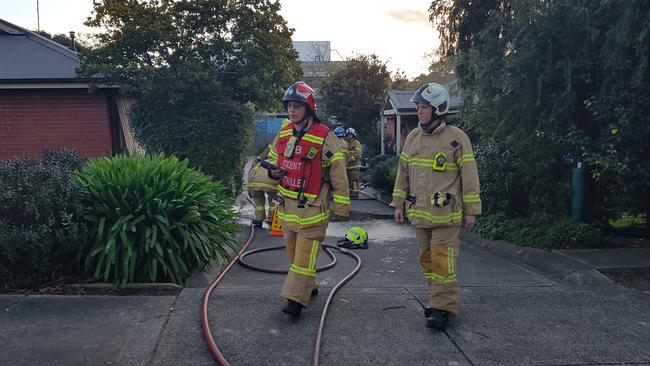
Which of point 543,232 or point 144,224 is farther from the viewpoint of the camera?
point 543,232

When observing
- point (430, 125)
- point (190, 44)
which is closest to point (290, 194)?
point (430, 125)

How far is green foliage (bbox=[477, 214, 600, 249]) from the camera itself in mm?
7875

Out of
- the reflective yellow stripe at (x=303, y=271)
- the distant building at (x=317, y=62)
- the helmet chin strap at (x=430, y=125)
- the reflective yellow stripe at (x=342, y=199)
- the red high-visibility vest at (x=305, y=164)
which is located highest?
the distant building at (x=317, y=62)

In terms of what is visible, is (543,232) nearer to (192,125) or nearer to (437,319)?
(437,319)

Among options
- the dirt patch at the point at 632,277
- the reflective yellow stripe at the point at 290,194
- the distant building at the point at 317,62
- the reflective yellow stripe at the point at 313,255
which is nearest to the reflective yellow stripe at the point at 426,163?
the reflective yellow stripe at the point at 290,194

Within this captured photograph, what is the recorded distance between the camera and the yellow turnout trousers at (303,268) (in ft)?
15.8

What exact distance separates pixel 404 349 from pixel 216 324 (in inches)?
62.2

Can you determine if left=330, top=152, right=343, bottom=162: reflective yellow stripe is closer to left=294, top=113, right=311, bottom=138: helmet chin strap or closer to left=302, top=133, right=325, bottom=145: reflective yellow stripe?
left=302, top=133, right=325, bottom=145: reflective yellow stripe

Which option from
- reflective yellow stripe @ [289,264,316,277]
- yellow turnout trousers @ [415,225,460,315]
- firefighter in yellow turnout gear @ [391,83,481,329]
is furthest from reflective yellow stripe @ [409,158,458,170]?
reflective yellow stripe @ [289,264,316,277]

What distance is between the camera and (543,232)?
8.24 meters

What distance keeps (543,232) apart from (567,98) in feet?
6.59

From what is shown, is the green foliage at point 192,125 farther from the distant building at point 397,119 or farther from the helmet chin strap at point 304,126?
the distant building at point 397,119

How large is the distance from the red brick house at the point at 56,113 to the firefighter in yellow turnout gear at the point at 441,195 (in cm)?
872

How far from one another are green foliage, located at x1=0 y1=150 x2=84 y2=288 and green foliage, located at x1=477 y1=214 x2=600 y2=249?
605cm
